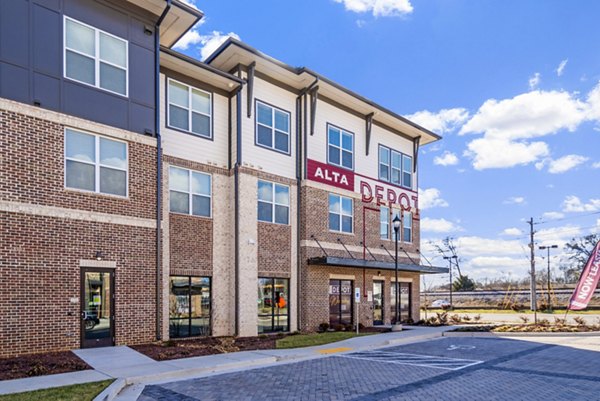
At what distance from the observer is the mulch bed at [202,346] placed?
12.4m

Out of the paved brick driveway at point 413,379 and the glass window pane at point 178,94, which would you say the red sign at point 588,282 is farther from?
the glass window pane at point 178,94

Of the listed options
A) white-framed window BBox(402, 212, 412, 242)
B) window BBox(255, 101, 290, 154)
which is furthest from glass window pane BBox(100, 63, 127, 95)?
white-framed window BBox(402, 212, 412, 242)

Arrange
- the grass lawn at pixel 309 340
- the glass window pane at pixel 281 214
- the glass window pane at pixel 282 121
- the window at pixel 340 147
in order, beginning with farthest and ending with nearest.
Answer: the window at pixel 340 147 < the glass window pane at pixel 282 121 < the glass window pane at pixel 281 214 < the grass lawn at pixel 309 340

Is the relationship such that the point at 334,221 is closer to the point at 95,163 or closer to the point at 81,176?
the point at 95,163

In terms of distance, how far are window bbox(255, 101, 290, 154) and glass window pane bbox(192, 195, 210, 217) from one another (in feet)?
10.7

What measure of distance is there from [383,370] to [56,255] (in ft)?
29.5

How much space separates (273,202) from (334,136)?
16.3 ft

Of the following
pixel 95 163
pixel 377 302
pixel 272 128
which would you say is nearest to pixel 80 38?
pixel 95 163

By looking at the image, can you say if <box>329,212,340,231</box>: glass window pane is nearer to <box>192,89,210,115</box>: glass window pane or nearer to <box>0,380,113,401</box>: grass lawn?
<box>192,89,210,115</box>: glass window pane

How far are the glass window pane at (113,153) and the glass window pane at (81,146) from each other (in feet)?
0.85

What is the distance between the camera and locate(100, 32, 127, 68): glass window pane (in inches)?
545

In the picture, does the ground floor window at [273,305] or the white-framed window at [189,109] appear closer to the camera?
the white-framed window at [189,109]

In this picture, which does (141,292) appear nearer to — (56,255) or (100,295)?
(100,295)

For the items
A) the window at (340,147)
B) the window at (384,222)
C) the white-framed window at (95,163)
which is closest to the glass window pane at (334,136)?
the window at (340,147)
